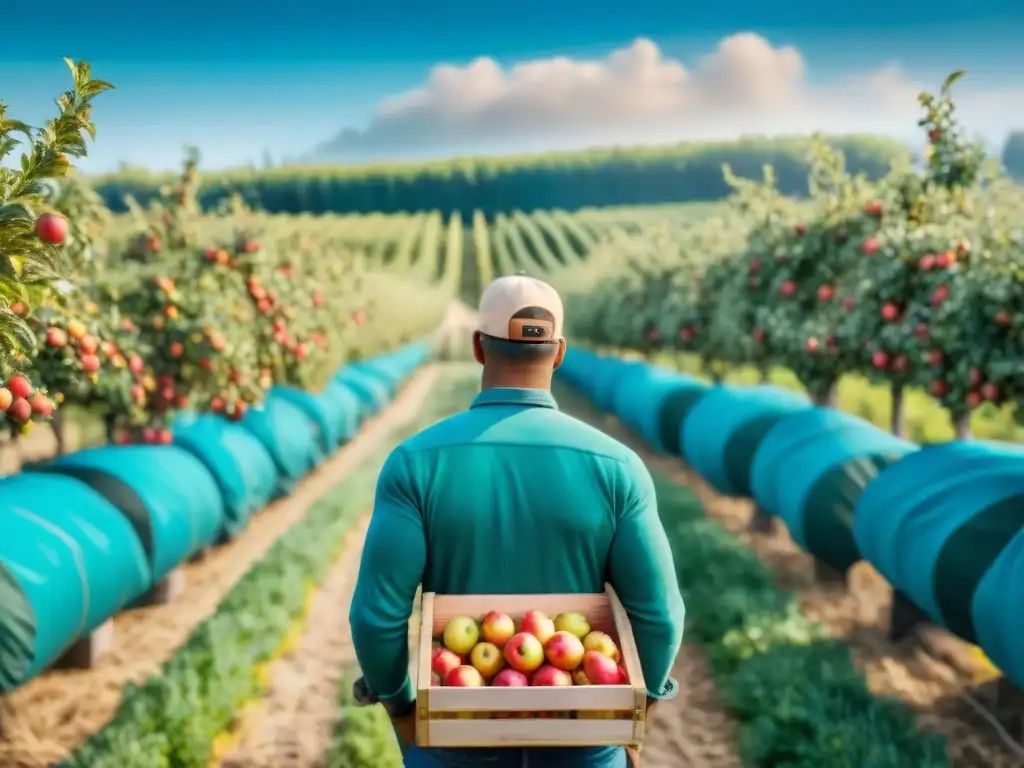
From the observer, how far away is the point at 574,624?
2.71 m

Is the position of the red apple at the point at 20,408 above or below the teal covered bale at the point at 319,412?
above

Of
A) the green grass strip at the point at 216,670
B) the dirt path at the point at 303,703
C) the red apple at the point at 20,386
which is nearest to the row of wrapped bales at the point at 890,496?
the dirt path at the point at 303,703

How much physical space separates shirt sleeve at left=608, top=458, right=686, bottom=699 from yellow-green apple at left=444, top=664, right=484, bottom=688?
0.52 metres

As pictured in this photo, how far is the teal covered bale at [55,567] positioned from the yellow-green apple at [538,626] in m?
3.91

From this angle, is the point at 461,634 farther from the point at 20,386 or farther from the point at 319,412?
the point at 319,412

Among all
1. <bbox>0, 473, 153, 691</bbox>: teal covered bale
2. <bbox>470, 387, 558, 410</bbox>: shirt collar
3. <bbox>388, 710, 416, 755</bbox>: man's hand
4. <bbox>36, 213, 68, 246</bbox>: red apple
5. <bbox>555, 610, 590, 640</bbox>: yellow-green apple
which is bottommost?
<bbox>0, 473, 153, 691</bbox>: teal covered bale

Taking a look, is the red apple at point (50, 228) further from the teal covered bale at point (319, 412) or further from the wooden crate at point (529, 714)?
the teal covered bale at point (319, 412)

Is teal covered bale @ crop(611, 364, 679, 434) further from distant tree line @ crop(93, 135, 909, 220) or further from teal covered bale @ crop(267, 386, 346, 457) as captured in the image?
distant tree line @ crop(93, 135, 909, 220)

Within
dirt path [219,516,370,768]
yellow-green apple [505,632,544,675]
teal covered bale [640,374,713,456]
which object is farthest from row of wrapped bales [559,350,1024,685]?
dirt path [219,516,370,768]

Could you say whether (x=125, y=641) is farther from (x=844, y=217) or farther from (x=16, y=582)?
(x=844, y=217)

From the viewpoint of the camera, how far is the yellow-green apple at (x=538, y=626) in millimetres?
2680

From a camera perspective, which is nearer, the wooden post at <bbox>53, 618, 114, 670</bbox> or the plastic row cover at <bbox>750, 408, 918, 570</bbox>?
the wooden post at <bbox>53, 618, 114, 670</bbox>

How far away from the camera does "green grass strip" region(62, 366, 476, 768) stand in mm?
5488

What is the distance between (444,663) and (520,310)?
1073 millimetres
